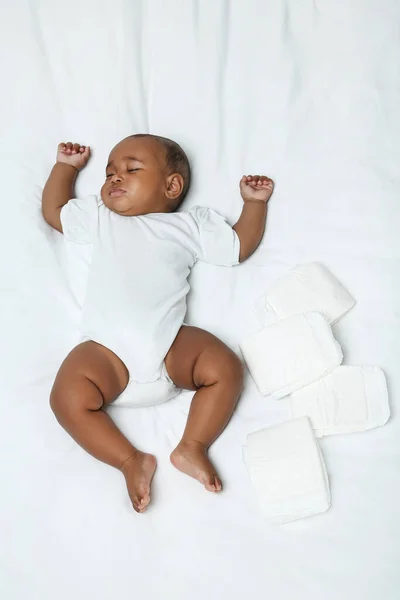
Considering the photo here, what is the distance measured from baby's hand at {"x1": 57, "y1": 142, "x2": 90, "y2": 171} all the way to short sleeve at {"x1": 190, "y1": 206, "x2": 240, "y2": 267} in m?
0.30

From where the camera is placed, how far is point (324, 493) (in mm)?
1151

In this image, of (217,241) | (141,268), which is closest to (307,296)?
(217,241)

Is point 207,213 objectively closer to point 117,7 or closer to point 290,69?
point 290,69

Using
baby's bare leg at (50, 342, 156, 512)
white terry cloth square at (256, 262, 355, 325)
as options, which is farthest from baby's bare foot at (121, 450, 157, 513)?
white terry cloth square at (256, 262, 355, 325)

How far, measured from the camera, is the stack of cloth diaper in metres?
1.17

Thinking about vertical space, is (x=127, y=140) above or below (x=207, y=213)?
above

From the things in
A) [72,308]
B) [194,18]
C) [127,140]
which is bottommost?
[72,308]

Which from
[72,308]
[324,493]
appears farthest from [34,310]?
[324,493]

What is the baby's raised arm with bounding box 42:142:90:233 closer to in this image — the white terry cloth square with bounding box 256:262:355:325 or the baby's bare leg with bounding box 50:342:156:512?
the baby's bare leg with bounding box 50:342:156:512

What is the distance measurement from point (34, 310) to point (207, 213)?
0.42 metres

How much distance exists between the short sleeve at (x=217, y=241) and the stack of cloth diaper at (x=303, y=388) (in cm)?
12

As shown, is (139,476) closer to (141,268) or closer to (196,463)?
(196,463)

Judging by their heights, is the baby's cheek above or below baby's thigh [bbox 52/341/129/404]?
above

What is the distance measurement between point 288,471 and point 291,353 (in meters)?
0.23
